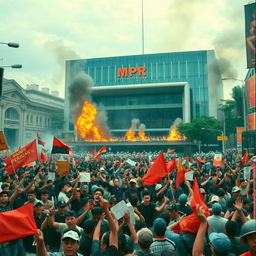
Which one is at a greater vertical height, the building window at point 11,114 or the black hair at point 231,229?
the building window at point 11,114

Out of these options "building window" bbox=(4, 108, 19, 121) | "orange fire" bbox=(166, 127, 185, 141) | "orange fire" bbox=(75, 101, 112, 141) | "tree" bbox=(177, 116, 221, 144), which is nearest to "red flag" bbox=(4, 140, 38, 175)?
"tree" bbox=(177, 116, 221, 144)

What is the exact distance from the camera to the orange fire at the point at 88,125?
65.0 m

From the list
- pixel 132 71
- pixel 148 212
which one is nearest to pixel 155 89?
pixel 132 71

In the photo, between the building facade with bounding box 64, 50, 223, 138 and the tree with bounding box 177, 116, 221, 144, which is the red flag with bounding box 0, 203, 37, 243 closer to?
the tree with bounding box 177, 116, 221, 144

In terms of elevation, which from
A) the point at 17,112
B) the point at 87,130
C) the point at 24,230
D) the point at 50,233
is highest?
the point at 17,112

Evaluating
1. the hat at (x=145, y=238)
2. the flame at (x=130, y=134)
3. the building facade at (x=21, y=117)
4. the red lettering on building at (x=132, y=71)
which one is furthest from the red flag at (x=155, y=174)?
the red lettering on building at (x=132, y=71)

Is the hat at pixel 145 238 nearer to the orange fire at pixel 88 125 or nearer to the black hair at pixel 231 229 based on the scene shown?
the black hair at pixel 231 229

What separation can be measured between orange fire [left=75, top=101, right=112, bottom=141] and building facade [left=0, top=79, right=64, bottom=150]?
11.5 m

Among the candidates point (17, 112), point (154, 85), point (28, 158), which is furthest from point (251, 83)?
point (17, 112)

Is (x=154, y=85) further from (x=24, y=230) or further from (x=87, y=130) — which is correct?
(x=24, y=230)

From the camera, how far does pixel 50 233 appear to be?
4.73 m

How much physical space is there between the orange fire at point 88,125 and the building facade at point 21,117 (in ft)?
37.7

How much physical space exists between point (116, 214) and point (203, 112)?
67.2 metres

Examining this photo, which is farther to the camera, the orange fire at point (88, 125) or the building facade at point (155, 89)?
the building facade at point (155, 89)
